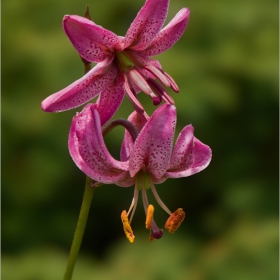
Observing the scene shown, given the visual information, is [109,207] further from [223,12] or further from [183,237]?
[223,12]

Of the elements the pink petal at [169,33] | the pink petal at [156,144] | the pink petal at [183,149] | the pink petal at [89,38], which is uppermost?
the pink petal at [89,38]

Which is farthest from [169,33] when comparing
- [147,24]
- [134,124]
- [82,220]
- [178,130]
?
[178,130]

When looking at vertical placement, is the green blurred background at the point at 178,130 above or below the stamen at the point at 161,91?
below

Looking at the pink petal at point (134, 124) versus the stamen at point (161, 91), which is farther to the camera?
the pink petal at point (134, 124)

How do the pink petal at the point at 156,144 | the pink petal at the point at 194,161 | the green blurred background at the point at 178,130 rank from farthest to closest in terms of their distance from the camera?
the green blurred background at the point at 178,130 → the pink petal at the point at 194,161 → the pink petal at the point at 156,144

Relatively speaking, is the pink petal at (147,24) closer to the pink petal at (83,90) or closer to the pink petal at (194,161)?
the pink petal at (83,90)

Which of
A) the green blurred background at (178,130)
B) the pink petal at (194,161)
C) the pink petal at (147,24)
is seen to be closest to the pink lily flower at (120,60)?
the pink petal at (147,24)

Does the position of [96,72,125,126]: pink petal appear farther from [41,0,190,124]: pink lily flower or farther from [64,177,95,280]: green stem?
[64,177,95,280]: green stem

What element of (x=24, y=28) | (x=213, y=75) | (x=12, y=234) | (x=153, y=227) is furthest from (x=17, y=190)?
(x=153, y=227)
